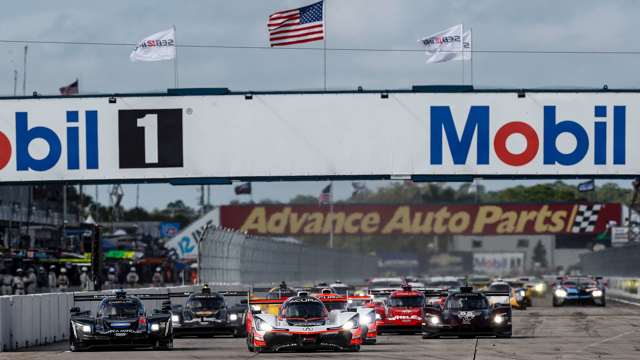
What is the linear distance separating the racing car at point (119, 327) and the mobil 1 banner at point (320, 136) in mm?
10909

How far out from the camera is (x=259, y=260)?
66.2 metres

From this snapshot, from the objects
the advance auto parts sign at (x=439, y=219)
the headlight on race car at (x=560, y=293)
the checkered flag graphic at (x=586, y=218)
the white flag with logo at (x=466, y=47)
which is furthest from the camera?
the checkered flag graphic at (x=586, y=218)

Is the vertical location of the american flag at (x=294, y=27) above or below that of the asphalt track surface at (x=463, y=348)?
above

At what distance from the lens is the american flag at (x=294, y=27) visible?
40781 mm

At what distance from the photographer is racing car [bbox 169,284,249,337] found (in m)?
36.1

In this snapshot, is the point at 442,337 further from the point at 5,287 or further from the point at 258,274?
the point at 258,274

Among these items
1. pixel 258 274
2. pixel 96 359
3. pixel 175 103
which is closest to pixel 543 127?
pixel 175 103

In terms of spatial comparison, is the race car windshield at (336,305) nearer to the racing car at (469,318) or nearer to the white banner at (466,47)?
the racing car at (469,318)

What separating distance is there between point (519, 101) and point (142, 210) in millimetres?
161422

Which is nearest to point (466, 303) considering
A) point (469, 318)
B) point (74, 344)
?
point (469, 318)

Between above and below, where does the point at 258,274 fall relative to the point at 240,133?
below

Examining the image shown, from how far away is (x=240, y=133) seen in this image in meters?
40.4

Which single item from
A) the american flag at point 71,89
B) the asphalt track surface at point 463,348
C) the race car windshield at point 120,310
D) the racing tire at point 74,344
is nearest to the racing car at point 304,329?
the asphalt track surface at point 463,348

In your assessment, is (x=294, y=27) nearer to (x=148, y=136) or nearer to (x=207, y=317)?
(x=148, y=136)
